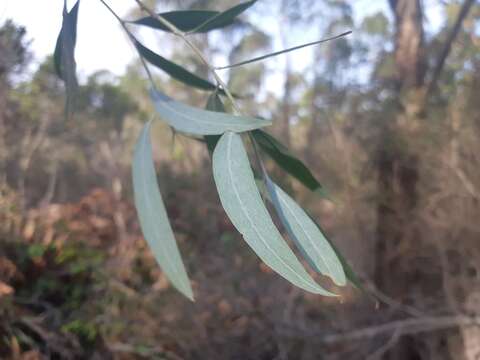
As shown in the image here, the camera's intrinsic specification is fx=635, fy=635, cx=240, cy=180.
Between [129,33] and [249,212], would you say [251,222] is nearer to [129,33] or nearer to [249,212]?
[249,212]

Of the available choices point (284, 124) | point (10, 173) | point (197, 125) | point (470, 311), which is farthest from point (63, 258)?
point (284, 124)

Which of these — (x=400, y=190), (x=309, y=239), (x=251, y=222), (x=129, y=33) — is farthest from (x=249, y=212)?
(x=400, y=190)

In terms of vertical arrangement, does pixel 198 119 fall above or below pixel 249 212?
above

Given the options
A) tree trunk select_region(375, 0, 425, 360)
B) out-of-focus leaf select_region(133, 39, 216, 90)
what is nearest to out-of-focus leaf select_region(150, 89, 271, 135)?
out-of-focus leaf select_region(133, 39, 216, 90)

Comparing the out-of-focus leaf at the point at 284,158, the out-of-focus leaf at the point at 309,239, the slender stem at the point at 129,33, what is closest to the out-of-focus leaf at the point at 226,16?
the slender stem at the point at 129,33

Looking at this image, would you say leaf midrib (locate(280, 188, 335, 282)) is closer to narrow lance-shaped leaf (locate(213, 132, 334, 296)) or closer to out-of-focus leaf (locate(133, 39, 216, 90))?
narrow lance-shaped leaf (locate(213, 132, 334, 296))
